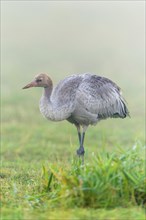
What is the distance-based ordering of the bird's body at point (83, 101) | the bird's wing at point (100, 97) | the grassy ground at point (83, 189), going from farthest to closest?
1. the bird's wing at point (100, 97)
2. the bird's body at point (83, 101)
3. the grassy ground at point (83, 189)

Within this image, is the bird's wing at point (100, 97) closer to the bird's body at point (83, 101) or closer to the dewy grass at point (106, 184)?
the bird's body at point (83, 101)

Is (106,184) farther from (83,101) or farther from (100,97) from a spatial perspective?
(100,97)

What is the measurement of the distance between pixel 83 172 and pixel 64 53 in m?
32.7

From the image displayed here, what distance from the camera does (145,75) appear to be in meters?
31.2

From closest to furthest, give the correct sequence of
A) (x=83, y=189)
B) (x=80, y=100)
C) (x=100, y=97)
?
1. (x=83, y=189)
2. (x=80, y=100)
3. (x=100, y=97)

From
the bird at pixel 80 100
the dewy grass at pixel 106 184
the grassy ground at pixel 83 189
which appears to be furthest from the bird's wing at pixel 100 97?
the dewy grass at pixel 106 184

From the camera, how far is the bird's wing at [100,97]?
1126cm

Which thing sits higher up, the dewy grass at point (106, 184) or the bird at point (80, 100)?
the bird at point (80, 100)

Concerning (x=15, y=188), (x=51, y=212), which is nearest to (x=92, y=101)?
(x=15, y=188)

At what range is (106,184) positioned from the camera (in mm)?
7098

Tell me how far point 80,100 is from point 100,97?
0.78 m

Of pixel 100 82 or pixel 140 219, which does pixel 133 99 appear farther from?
pixel 140 219

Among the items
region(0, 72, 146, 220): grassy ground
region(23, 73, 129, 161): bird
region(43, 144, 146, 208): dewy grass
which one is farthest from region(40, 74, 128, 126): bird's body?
region(43, 144, 146, 208): dewy grass

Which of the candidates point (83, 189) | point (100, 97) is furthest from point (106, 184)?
point (100, 97)
